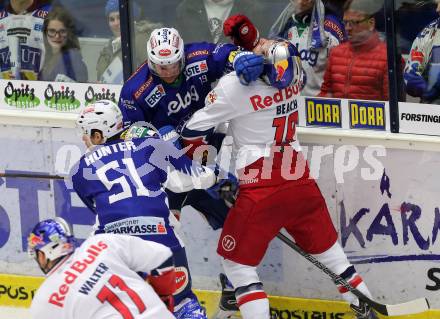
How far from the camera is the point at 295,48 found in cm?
597

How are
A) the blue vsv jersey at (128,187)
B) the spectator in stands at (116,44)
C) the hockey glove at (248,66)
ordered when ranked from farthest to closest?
the spectator in stands at (116,44) → the hockey glove at (248,66) → the blue vsv jersey at (128,187)

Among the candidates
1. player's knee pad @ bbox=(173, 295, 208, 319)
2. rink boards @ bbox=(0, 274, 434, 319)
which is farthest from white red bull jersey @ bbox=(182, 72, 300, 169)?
rink boards @ bbox=(0, 274, 434, 319)

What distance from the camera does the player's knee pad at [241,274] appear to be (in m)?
5.97

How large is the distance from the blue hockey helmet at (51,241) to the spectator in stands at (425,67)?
201 cm

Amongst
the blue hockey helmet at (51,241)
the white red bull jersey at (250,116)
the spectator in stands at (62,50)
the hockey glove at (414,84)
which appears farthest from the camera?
the spectator in stands at (62,50)

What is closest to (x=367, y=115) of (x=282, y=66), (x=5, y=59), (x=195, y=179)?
(x=282, y=66)

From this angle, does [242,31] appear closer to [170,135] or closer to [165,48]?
[165,48]

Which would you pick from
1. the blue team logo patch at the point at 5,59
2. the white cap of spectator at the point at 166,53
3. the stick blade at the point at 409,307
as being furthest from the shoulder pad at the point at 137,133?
the stick blade at the point at 409,307

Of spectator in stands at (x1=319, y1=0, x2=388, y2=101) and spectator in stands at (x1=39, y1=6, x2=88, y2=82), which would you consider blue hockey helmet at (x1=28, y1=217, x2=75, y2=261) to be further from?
spectator in stands at (x1=39, y1=6, x2=88, y2=82)

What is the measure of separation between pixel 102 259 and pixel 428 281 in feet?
6.63

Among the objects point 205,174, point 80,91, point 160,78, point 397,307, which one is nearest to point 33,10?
point 80,91

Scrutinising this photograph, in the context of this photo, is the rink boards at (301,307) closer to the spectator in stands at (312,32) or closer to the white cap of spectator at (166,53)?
the spectator in stands at (312,32)

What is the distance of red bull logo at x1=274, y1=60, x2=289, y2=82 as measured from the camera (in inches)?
226

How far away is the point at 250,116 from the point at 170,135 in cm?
45
